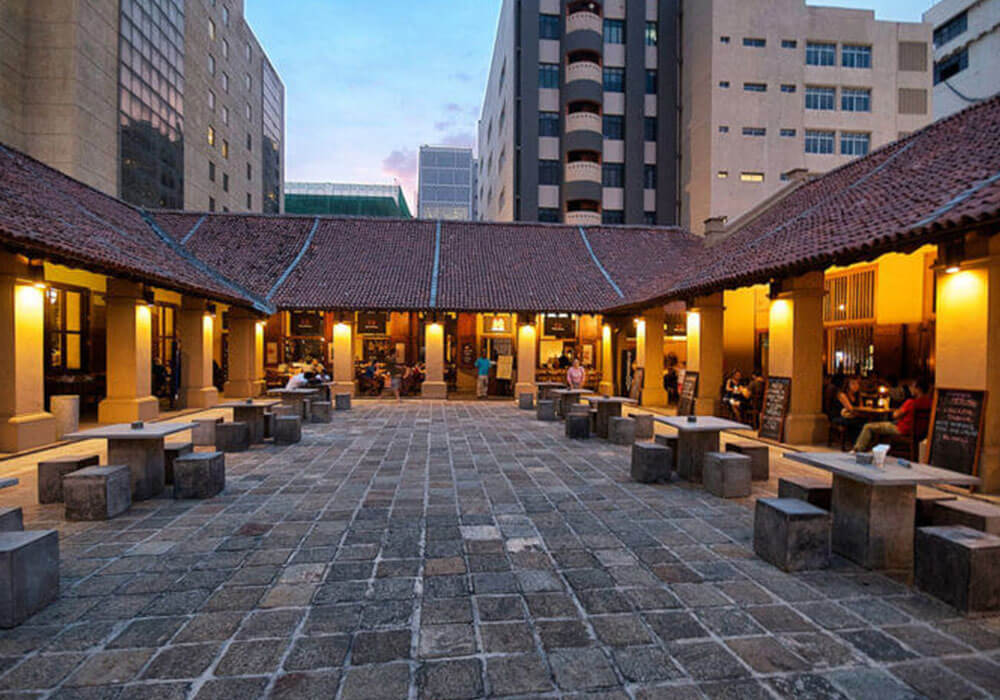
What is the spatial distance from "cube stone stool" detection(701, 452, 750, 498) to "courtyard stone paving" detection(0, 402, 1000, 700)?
11.5 inches

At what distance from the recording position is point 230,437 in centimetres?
905

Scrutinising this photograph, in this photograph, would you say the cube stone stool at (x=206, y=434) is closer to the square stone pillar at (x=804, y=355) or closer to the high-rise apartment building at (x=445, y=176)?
the square stone pillar at (x=804, y=355)

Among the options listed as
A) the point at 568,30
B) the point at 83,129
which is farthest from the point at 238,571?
the point at 568,30

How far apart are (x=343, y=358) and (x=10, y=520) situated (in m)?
14.5

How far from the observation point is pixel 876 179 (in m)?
10.5

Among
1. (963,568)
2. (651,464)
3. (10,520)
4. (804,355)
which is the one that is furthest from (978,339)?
(10,520)

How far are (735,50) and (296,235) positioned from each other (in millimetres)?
29473

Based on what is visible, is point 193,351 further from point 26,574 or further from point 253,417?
point 26,574

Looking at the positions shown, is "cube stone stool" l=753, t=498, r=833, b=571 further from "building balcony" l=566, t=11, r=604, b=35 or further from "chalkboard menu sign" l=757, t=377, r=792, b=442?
"building balcony" l=566, t=11, r=604, b=35

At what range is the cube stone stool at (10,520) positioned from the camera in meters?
4.14

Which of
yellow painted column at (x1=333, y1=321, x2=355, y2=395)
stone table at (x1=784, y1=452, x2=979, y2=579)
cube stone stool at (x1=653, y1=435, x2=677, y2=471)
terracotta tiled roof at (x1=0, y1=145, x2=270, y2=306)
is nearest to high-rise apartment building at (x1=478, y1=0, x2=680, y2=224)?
yellow painted column at (x1=333, y1=321, x2=355, y2=395)

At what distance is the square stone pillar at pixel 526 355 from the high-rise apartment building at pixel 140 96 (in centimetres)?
2292

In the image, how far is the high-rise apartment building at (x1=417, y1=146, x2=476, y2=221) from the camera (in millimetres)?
110000

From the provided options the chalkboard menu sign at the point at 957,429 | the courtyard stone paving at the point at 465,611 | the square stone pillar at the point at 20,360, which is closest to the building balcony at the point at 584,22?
the chalkboard menu sign at the point at 957,429
